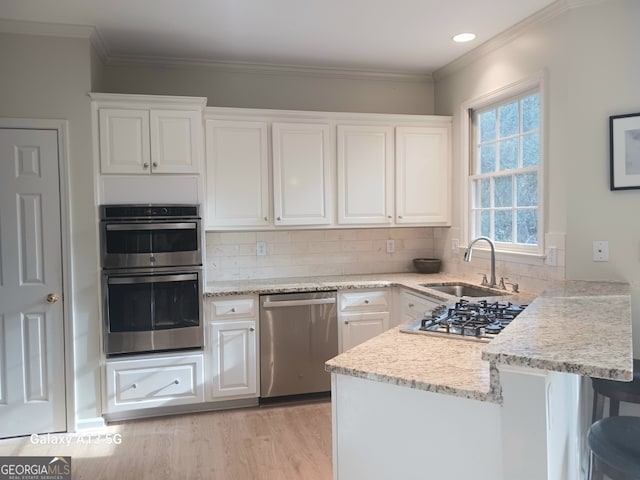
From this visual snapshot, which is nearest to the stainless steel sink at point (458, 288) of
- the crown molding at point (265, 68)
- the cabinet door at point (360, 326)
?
the cabinet door at point (360, 326)

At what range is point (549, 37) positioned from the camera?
2920 millimetres

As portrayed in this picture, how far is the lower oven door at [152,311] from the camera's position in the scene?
3.21 m

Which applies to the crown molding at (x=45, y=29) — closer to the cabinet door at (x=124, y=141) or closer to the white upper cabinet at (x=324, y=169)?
the cabinet door at (x=124, y=141)

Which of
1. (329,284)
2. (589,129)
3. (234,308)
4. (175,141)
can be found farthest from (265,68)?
(589,129)

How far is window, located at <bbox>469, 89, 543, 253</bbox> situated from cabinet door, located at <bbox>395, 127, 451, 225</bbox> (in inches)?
11.4

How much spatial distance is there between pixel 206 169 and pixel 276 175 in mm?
539

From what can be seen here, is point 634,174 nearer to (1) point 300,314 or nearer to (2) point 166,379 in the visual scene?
(1) point 300,314

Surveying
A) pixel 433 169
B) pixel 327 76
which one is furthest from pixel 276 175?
pixel 433 169

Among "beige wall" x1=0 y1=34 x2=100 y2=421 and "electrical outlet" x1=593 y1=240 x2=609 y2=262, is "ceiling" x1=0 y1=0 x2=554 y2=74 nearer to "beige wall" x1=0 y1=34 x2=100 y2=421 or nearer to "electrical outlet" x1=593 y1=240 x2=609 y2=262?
"beige wall" x1=0 y1=34 x2=100 y2=421

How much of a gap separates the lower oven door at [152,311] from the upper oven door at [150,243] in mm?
76

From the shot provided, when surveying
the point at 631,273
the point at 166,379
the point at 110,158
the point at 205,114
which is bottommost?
the point at 166,379

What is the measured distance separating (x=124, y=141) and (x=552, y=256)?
9.44 feet

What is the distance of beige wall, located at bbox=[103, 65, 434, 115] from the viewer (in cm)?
378

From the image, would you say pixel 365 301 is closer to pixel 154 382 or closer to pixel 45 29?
pixel 154 382
